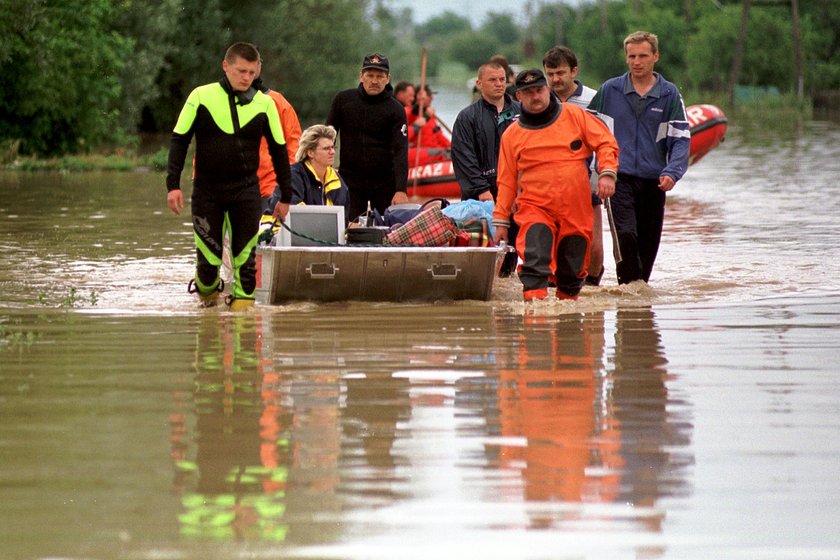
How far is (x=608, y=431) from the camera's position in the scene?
6.58m

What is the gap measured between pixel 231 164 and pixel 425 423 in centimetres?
419

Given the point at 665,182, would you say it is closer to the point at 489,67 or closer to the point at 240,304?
the point at 489,67

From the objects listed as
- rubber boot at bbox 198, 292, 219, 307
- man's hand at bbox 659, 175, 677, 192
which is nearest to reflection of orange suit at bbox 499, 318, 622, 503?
man's hand at bbox 659, 175, 677, 192

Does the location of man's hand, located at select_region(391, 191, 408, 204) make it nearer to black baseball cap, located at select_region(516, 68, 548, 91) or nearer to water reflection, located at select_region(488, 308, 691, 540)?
black baseball cap, located at select_region(516, 68, 548, 91)

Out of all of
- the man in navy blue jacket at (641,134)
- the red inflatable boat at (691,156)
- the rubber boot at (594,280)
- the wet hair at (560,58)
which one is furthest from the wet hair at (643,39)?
the red inflatable boat at (691,156)

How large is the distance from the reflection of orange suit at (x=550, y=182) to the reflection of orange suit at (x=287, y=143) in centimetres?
210

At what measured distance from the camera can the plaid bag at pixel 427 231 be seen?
1102cm

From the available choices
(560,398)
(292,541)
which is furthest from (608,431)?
(292,541)

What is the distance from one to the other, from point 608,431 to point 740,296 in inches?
198

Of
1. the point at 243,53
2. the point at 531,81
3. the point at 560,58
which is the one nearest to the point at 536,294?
the point at 531,81

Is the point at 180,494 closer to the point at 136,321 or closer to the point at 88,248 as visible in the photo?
the point at 136,321

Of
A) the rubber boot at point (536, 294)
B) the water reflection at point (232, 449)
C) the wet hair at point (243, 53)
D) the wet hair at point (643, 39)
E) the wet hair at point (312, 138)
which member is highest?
the wet hair at point (643, 39)

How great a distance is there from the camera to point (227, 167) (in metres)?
10.6

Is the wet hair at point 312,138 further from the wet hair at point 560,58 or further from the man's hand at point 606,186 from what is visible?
the man's hand at point 606,186
